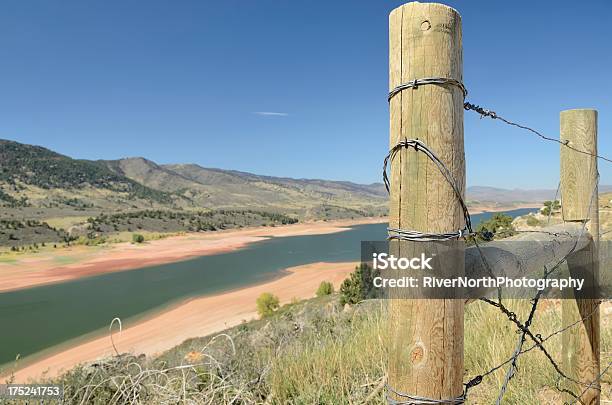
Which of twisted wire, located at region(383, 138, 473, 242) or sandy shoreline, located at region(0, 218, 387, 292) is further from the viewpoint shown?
sandy shoreline, located at region(0, 218, 387, 292)

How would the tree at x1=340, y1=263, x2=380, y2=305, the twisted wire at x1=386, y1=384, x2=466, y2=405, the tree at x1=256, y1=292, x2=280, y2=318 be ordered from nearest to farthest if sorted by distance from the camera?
the twisted wire at x1=386, y1=384, x2=466, y2=405
the tree at x1=340, y1=263, x2=380, y2=305
the tree at x1=256, y1=292, x2=280, y2=318

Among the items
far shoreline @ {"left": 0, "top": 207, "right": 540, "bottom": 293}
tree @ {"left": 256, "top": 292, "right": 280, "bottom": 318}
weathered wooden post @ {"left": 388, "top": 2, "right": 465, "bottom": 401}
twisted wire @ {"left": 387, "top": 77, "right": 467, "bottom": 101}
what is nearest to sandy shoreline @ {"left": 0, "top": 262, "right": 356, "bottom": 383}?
tree @ {"left": 256, "top": 292, "right": 280, "bottom": 318}

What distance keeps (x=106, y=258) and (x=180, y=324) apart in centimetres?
2040

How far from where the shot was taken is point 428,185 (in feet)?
3.73

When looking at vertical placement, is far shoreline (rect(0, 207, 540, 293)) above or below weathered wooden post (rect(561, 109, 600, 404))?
below

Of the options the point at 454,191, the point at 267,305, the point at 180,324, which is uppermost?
the point at 454,191

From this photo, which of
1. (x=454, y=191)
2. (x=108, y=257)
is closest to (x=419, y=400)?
(x=454, y=191)

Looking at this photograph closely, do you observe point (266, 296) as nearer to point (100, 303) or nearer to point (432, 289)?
point (100, 303)

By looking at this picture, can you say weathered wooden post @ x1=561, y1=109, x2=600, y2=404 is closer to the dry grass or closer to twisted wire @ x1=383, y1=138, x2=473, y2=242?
the dry grass

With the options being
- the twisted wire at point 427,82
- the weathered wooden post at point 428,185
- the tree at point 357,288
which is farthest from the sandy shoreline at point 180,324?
the twisted wire at point 427,82

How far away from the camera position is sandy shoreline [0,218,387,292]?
2673 cm

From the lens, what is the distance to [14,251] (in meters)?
34.6

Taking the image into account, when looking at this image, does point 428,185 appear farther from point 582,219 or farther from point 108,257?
point 108,257

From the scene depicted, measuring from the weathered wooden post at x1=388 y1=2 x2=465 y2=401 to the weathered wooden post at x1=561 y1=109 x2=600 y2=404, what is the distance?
1.75 meters
